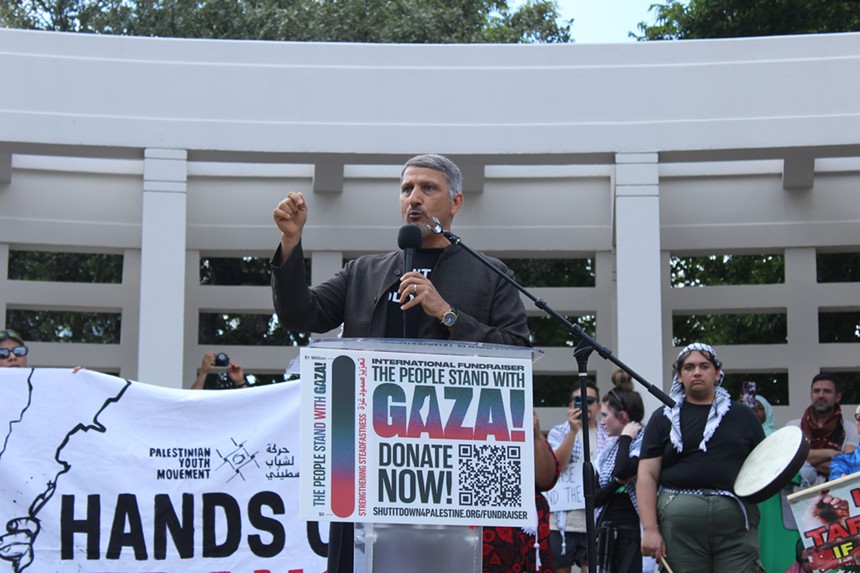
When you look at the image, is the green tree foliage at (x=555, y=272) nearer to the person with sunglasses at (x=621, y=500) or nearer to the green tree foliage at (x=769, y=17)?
the green tree foliage at (x=769, y=17)

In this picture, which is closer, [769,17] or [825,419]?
[825,419]

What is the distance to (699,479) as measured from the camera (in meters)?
6.06

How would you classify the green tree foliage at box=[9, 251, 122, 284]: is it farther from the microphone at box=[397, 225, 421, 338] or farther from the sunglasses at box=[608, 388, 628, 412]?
the microphone at box=[397, 225, 421, 338]

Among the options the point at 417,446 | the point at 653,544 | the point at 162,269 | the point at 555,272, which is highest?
the point at 555,272

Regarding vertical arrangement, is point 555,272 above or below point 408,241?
above

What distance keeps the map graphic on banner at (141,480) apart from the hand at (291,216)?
11.6 ft

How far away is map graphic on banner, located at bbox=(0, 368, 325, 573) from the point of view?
6.66 metres

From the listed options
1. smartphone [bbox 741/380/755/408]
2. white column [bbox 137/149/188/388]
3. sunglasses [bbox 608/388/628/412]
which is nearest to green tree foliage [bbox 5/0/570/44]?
white column [bbox 137/149/188/388]

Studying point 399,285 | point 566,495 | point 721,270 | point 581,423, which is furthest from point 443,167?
point 721,270

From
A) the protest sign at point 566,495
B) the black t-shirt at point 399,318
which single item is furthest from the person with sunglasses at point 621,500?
the black t-shirt at point 399,318

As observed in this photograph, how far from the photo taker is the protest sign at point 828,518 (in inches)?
232

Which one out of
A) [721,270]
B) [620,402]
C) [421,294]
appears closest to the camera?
[421,294]

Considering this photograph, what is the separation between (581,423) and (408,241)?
225 centimetres

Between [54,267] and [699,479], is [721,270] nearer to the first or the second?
[54,267]
